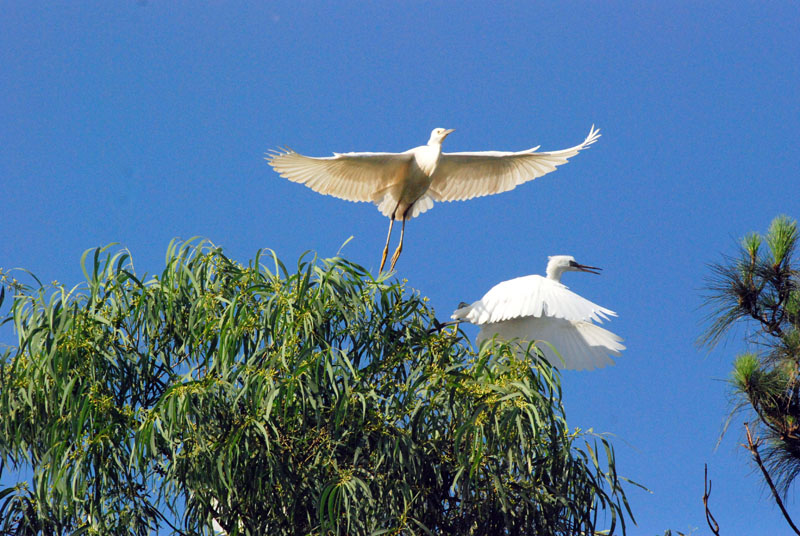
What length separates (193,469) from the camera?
4176mm

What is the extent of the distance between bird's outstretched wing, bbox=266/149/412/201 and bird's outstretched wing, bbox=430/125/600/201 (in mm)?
354

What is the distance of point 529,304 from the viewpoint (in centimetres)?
530

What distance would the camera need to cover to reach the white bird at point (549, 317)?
5.27 metres

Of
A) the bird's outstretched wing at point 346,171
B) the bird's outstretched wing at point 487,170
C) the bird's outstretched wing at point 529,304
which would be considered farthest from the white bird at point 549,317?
the bird's outstretched wing at point 346,171

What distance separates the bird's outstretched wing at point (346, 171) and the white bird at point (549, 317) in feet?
4.00

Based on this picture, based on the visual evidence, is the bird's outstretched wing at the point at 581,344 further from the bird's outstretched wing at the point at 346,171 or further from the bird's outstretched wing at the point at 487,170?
the bird's outstretched wing at the point at 346,171

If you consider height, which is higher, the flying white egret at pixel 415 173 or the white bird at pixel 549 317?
the flying white egret at pixel 415 173

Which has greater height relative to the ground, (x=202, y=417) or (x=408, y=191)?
(x=408, y=191)

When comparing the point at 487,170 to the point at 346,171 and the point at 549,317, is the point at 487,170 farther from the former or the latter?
the point at 549,317

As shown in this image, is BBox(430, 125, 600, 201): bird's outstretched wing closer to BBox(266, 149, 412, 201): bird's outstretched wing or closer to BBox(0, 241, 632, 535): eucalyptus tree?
BBox(266, 149, 412, 201): bird's outstretched wing

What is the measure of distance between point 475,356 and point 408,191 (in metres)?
2.34

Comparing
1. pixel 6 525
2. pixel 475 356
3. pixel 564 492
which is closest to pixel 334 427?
pixel 475 356

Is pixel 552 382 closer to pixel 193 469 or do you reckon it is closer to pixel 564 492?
pixel 564 492

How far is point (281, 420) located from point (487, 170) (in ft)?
9.84
